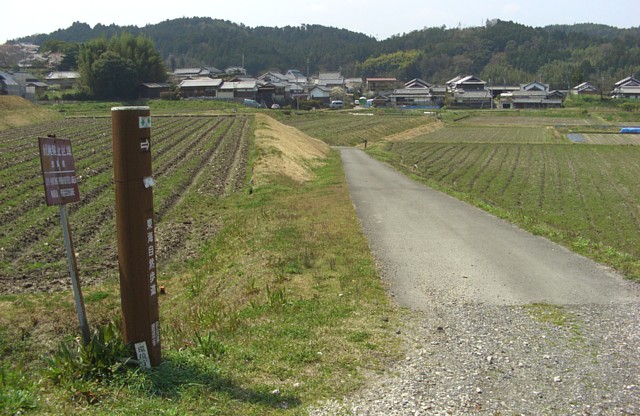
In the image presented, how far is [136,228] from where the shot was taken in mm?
5938

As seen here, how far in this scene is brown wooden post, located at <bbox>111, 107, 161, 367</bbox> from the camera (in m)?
5.84

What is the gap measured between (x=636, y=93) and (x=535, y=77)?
45.5m

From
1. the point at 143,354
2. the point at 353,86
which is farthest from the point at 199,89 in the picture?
the point at 143,354

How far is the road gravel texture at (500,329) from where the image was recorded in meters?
5.62

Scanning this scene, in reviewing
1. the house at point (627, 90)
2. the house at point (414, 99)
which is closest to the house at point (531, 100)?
the house at point (414, 99)

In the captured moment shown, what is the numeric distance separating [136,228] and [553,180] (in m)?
30.2

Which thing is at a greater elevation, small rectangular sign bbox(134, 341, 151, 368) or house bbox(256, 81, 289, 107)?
small rectangular sign bbox(134, 341, 151, 368)

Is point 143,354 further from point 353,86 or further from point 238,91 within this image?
point 353,86

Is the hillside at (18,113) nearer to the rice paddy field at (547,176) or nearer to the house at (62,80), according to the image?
the rice paddy field at (547,176)

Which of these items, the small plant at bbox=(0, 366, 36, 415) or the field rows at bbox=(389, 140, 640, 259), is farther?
the field rows at bbox=(389, 140, 640, 259)

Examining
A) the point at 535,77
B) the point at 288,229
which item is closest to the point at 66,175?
the point at 288,229

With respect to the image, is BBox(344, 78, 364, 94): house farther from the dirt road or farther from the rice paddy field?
the dirt road

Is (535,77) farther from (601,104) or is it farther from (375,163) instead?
(375,163)

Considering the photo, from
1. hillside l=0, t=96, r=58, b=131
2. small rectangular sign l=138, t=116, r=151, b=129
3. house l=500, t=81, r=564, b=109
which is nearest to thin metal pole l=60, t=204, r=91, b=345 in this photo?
small rectangular sign l=138, t=116, r=151, b=129
